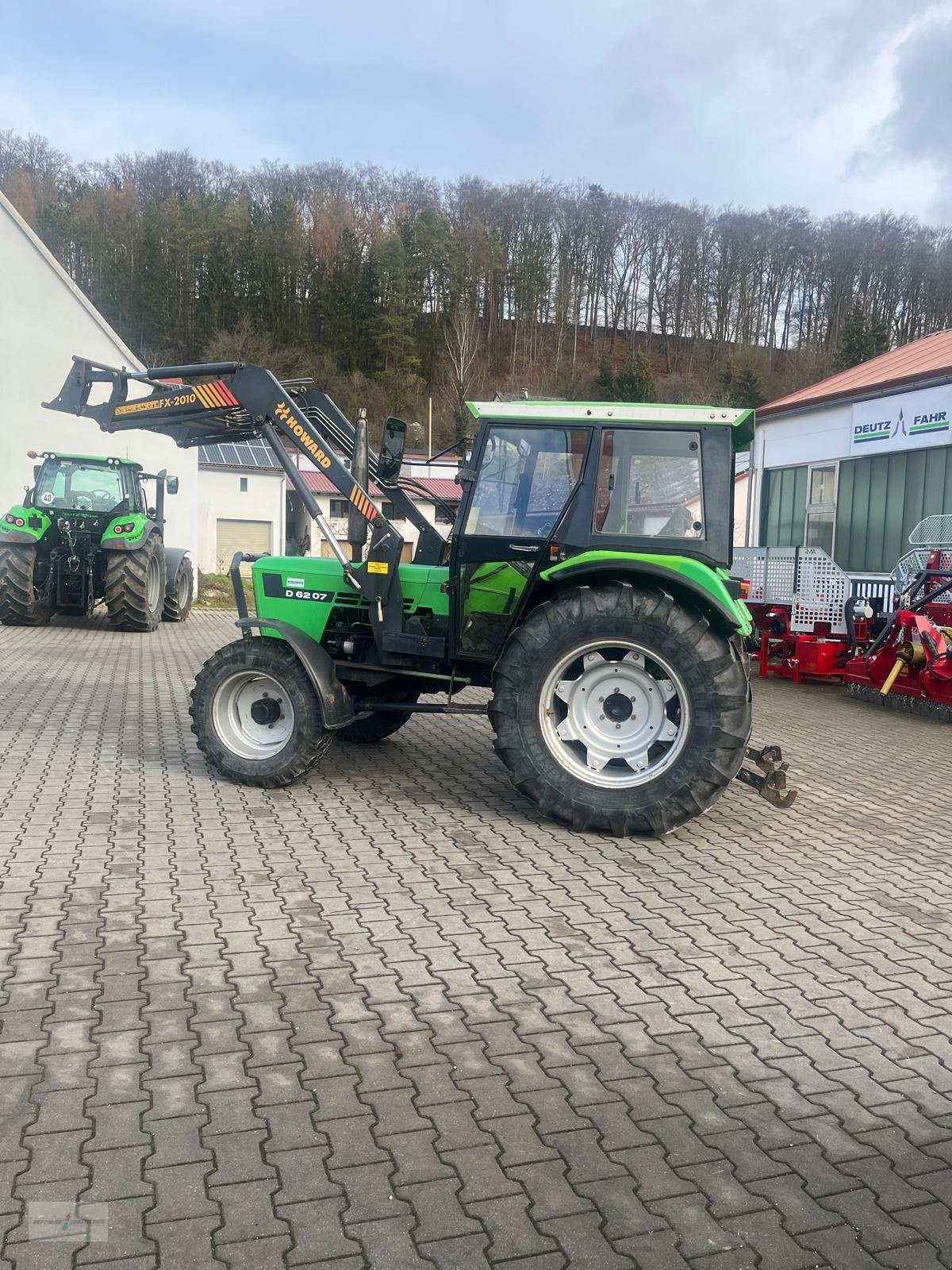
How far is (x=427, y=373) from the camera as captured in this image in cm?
5822

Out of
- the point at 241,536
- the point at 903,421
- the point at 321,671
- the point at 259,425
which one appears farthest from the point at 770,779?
the point at 241,536

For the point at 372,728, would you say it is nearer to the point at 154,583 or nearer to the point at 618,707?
the point at 618,707

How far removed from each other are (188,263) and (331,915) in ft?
193

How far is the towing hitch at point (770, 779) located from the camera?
611 cm

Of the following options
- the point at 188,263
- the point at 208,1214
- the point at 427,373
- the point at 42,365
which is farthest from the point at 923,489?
the point at 188,263

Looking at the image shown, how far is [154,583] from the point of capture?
16.3 meters

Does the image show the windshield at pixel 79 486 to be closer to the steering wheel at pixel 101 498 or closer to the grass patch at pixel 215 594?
the steering wheel at pixel 101 498

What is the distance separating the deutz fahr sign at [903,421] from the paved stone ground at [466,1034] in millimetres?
10088

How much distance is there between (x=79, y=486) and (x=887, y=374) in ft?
42.2

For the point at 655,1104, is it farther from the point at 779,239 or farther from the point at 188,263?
the point at 779,239

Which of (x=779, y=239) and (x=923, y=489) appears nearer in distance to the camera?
(x=923, y=489)

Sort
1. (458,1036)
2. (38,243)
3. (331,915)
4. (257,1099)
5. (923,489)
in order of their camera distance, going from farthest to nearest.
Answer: (38,243), (923,489), (331,915), (458,1036), (257,1099)

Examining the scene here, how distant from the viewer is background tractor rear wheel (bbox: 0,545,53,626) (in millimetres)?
15633

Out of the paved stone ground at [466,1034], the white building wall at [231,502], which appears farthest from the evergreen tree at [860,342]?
the paved stone ground at [466,1034]
